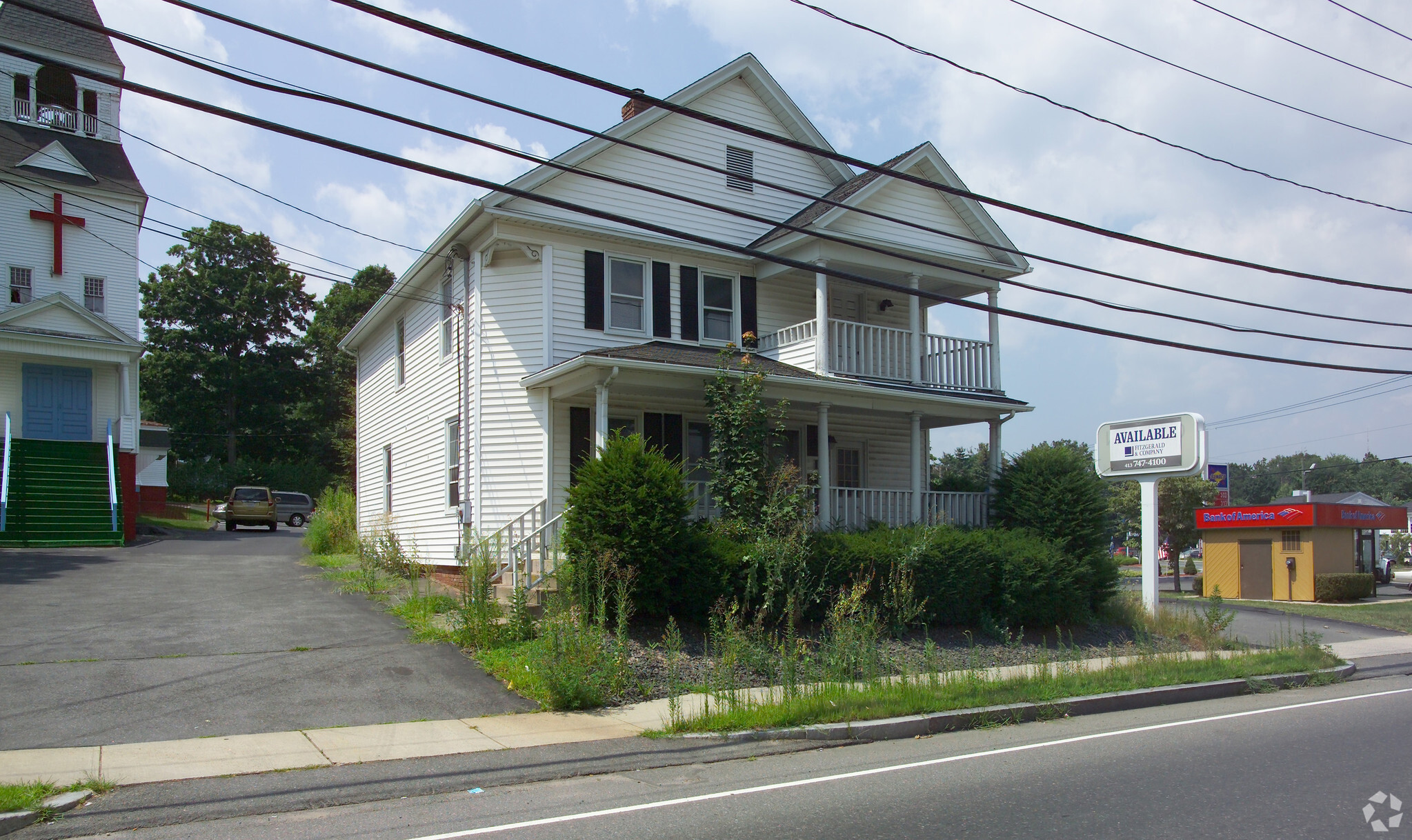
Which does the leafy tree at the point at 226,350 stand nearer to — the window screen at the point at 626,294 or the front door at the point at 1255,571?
the window screen at the point at 626,294

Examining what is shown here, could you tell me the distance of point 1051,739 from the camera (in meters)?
8.84

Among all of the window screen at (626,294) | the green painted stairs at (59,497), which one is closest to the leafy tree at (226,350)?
the green painted stairs at (59,497)

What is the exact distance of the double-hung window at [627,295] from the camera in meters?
17.0

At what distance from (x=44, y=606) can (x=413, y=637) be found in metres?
5.37

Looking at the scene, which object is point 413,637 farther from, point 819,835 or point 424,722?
point 819,835

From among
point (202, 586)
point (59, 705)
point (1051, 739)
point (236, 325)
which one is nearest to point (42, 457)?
point (202, 586)

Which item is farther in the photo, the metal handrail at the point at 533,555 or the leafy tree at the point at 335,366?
the leafy tree at the point at 335,366

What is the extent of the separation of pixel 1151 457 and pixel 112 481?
77.2 ft

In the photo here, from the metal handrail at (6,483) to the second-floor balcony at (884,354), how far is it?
17133 mm

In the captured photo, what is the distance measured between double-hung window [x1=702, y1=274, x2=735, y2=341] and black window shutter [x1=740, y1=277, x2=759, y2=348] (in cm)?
17

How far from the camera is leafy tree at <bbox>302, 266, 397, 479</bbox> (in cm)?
5247

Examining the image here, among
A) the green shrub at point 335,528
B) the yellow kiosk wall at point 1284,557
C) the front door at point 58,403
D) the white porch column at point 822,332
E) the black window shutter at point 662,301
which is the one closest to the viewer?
the white porch column at point 822,332

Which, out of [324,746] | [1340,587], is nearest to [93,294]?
[324,746]

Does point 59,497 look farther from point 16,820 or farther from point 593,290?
point 16,820
